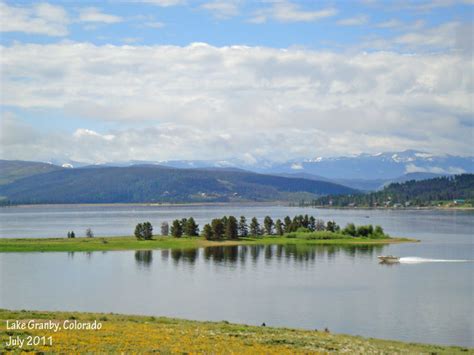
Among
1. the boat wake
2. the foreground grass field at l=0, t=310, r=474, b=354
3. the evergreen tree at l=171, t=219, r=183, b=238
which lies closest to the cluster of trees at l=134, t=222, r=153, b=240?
the evergreen tree at l=171, t=219, r=183, b=238

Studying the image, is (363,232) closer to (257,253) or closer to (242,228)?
(242,228)

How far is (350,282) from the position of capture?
3344 inches

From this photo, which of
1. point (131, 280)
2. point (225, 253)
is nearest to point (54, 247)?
point (225, 253)

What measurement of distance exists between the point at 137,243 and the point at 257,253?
2713 centimetres

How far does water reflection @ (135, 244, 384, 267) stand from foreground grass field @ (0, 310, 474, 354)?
55726 millimetres

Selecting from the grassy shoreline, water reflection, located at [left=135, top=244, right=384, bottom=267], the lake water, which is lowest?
the lake water

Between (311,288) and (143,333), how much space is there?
39756 millimetres

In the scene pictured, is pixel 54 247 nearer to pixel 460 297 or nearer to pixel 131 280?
pixel 131 280

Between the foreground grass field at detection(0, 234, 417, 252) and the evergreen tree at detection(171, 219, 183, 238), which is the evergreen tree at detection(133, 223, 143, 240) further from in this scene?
the evergreen tree at detection(171, 219, 183, 238)

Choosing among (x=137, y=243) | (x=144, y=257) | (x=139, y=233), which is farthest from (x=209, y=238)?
(x=144, y=257)

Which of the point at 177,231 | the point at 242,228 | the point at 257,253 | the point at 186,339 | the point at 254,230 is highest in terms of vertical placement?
the point at 242,228

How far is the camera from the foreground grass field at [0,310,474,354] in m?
37.6

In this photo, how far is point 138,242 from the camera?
451 feet

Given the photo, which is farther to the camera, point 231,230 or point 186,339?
point 231,230
